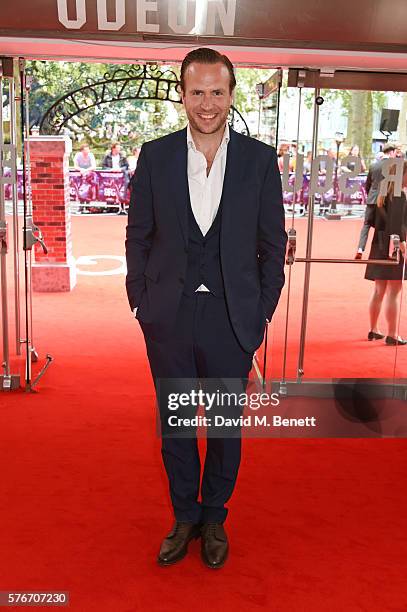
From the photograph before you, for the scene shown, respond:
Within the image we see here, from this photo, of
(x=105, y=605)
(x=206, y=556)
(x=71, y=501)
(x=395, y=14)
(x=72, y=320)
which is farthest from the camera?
(x=72, y=320)

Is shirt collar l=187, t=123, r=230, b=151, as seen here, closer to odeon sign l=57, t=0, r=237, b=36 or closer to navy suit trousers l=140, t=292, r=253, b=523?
navy suit trousers l=140, t=292, r=253, b=523

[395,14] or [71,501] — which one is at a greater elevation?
[395,14]

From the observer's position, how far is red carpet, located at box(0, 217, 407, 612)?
2.56 m

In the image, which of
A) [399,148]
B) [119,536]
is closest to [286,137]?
[399,148]

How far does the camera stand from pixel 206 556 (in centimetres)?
268

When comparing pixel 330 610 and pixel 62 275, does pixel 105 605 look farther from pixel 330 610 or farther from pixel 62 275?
pixel 62 275

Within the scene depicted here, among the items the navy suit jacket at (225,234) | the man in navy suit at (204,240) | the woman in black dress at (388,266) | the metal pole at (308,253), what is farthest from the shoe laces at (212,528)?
the woman in black dress at (388,266)

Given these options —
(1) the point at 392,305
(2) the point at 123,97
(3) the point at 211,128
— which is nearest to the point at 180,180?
(3) the point at 211,128

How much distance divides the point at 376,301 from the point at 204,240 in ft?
9.00

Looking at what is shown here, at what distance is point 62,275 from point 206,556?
532cm

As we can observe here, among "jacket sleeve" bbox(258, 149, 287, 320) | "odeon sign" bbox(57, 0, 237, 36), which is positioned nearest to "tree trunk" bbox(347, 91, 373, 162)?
"odeon sign" bbox(57, 0, 237, 36)

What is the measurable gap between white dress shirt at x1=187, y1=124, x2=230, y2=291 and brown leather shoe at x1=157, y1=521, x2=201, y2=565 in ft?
3.18

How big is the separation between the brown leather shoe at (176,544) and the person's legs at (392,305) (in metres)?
2.67

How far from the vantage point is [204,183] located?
2533 millimetres
